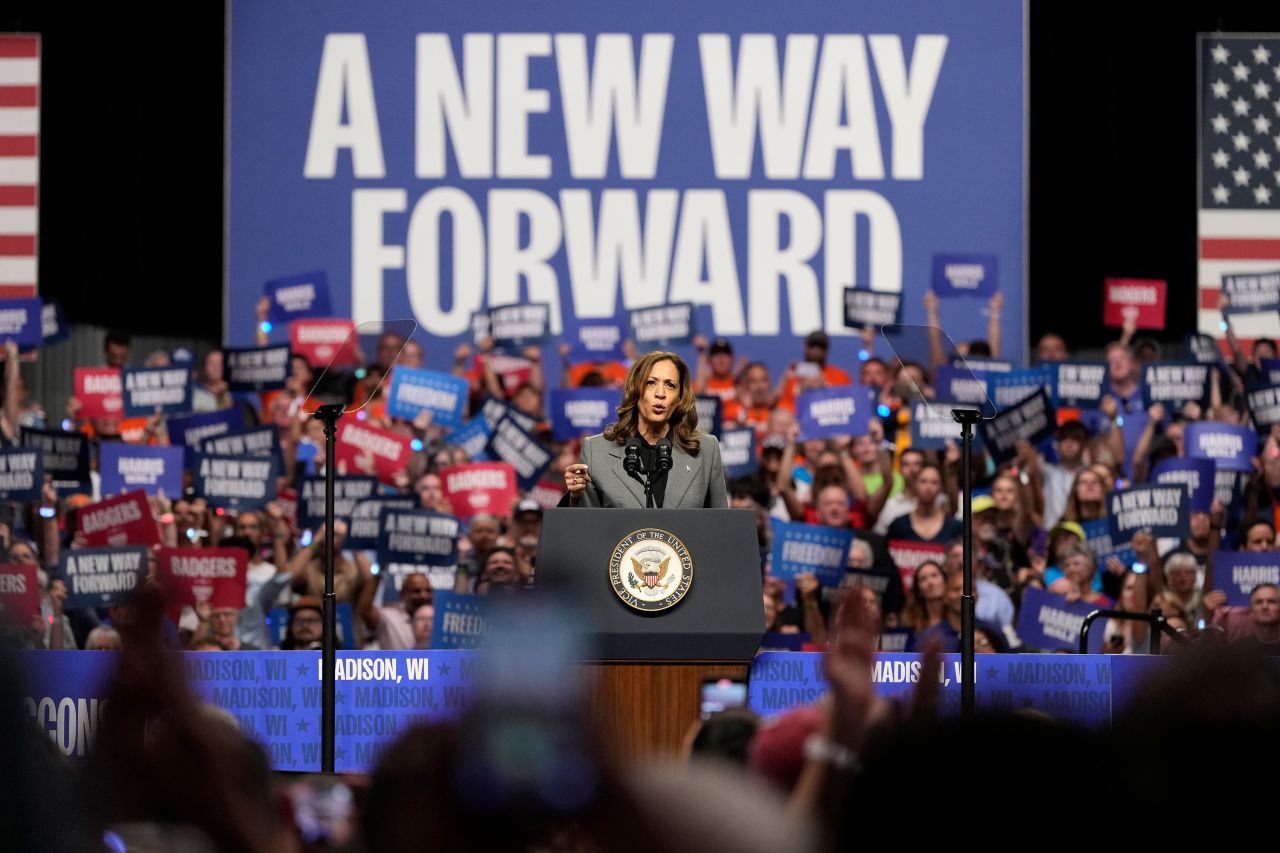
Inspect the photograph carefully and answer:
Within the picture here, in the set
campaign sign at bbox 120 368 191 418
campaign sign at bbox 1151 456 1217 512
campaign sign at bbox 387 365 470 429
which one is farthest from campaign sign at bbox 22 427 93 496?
campaign sign at bbox 1151 456 1217 512

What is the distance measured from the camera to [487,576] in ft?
23.5

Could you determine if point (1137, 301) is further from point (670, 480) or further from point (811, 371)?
point (670, 480)

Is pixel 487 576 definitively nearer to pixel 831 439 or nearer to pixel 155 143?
pixel 831 439

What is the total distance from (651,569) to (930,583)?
267cm

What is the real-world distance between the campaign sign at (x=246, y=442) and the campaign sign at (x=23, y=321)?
164 cm

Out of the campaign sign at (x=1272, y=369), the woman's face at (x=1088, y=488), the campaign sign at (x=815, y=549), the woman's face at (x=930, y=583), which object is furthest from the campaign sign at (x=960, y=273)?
the woman's face at (x=930, y=583)

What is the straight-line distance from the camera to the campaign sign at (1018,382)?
9.34 m

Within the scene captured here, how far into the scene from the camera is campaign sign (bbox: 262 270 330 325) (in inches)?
437

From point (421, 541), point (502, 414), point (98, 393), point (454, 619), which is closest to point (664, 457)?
point (454, 619)

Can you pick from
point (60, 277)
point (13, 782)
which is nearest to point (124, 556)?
point (13, 782)

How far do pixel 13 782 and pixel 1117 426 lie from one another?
8707mm

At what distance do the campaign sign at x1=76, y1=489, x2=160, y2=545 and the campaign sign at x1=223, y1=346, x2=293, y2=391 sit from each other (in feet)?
6.98

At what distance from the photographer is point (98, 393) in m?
9.59

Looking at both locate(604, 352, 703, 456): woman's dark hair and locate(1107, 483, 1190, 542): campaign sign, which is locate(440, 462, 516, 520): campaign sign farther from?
locate(604, 352, 703, 456): woman's dark hair
